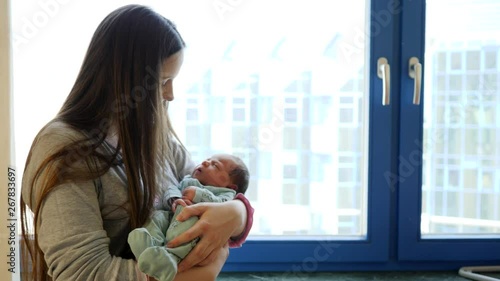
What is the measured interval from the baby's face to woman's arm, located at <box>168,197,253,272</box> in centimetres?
10

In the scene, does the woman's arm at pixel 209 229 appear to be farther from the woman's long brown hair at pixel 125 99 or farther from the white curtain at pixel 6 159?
the white curtain at pixel 6 159

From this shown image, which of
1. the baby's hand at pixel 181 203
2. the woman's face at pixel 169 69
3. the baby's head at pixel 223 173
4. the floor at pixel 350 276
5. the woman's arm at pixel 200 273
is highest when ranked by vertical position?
the woman's face at pixel 169 69

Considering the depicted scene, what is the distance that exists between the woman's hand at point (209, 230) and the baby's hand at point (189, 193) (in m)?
0.05

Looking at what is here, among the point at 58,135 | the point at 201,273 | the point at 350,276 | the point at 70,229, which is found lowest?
the point at 350,276

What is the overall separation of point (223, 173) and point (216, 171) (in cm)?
2

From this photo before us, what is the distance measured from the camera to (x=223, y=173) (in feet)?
4.01

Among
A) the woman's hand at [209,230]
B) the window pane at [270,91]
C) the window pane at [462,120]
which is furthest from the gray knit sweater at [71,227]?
the window pane at [462,120]

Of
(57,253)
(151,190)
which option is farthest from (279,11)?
(57,253)

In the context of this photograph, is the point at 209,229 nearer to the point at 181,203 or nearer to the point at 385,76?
the point at 181,203

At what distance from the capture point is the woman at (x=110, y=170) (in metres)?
0.92

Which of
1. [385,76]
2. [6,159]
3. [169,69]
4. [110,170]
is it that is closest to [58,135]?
[110,170]

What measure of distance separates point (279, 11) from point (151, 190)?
79 centimetres

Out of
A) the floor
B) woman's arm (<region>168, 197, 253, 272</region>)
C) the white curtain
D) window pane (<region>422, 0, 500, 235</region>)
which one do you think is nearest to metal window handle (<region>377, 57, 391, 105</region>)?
window pane (<region>422, 0, 500, 235</region>)

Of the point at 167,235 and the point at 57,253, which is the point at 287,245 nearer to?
the point at 167,235
